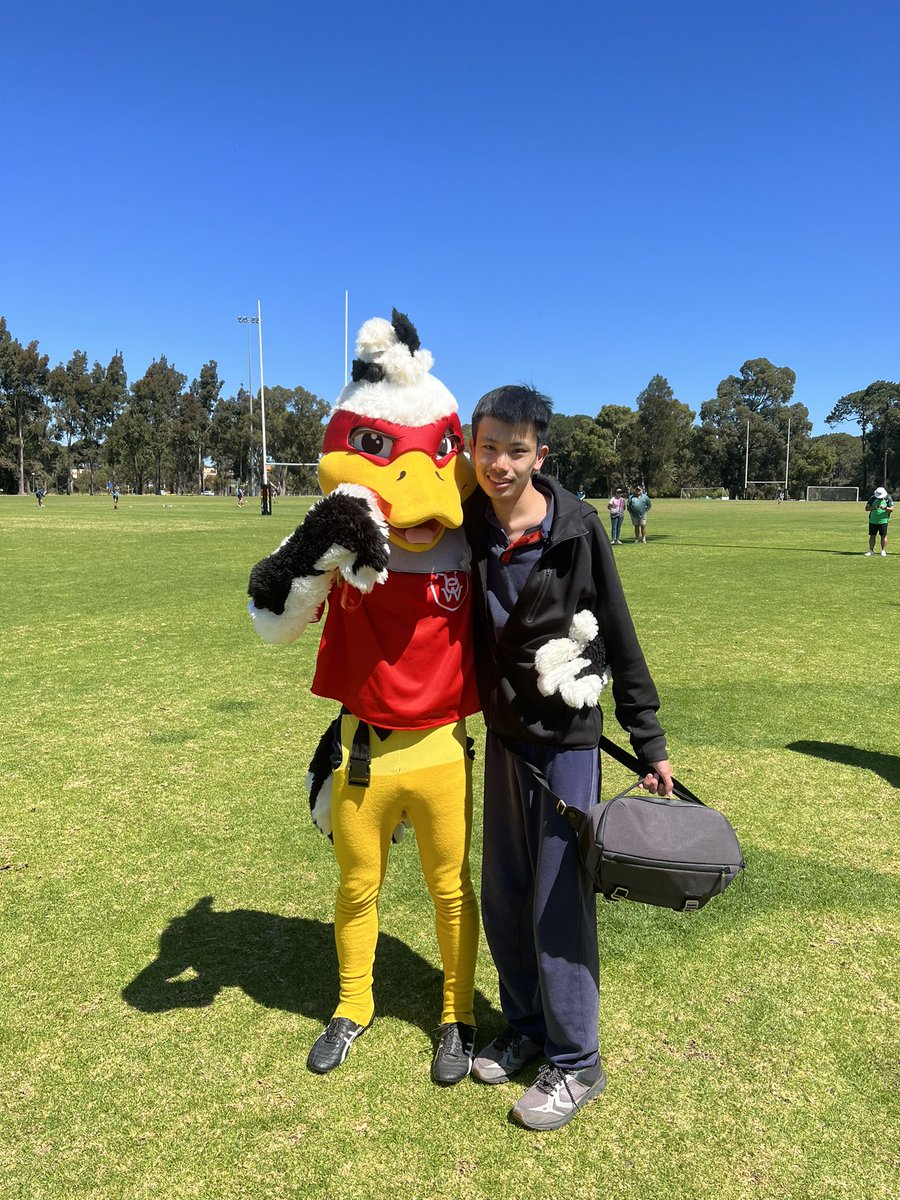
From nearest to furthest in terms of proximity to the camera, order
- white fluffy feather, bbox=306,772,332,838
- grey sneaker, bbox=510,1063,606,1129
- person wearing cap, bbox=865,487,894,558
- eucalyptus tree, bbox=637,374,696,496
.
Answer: grey sneaker, bbox=510,1063,606,1129
white fluffy feather, bbox=306,772,332,838
person wearing cap, bbox=865,487,894,558
eucalyptus tree, bbox=637,374,696,496

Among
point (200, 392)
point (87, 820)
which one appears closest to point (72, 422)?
point (200, 392)

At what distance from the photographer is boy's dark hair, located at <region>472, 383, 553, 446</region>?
7.32 ft

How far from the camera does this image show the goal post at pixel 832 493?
7894 centimetres

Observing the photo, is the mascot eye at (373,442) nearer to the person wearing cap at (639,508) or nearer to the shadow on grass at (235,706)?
the shadow on grass at (235,706)

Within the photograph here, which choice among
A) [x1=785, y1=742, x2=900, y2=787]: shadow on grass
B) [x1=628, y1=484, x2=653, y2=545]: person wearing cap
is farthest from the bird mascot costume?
[x1=628, y1=484, x2=653, y2=545]: person wearing cap

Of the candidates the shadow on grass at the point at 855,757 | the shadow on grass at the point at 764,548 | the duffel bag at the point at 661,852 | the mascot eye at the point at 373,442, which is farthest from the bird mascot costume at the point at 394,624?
the shadow on grass at the point at 764,548

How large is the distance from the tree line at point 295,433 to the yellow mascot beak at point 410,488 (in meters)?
79.2

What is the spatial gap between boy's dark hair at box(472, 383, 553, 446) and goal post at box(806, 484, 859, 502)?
84155mm

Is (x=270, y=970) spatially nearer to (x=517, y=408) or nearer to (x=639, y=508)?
(x=517, y=408)

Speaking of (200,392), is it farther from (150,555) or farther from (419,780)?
(419,780)

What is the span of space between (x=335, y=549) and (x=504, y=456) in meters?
0.54

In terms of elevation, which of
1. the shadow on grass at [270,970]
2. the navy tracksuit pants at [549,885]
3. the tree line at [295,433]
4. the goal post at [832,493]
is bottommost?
the shadow on grass at [270,970]

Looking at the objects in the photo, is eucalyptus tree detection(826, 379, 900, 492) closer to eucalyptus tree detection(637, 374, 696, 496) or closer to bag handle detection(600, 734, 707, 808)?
eucalyptus tree detection(637, 374, 696, 496)

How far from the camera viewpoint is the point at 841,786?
482cm
